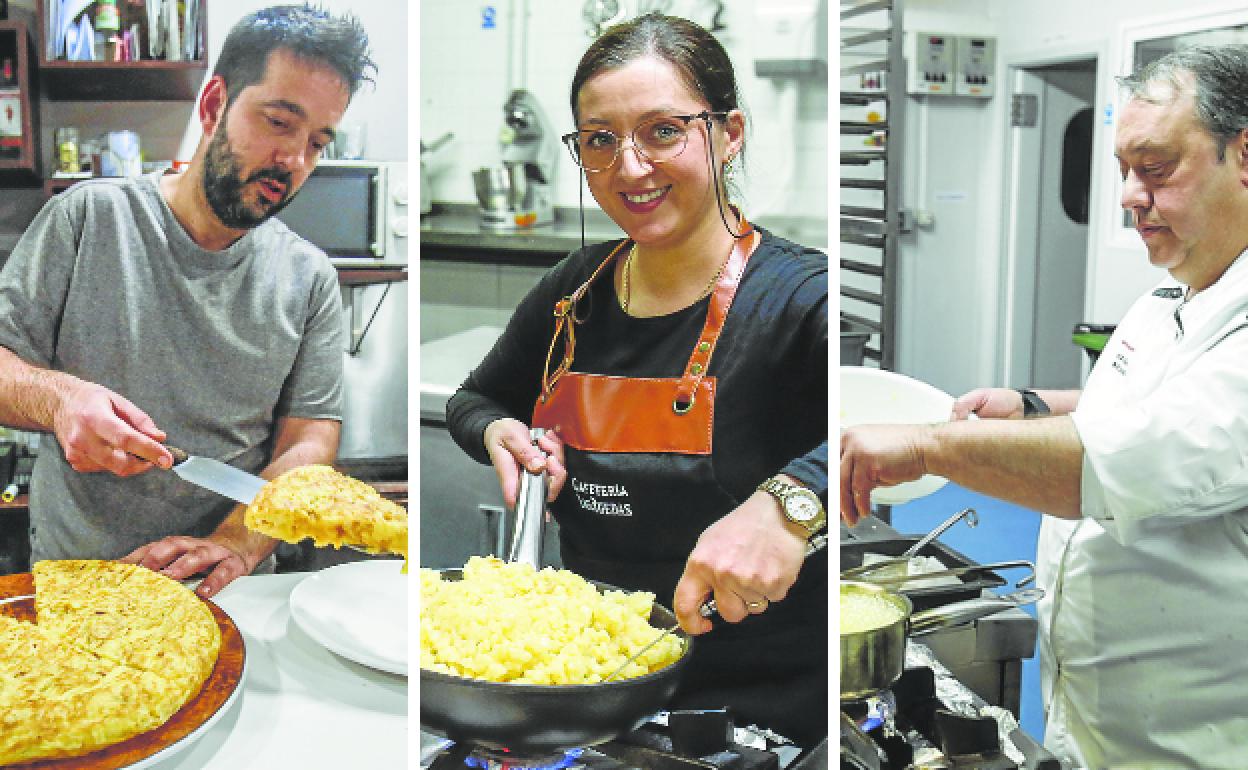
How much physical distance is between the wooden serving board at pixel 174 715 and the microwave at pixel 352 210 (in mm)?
624

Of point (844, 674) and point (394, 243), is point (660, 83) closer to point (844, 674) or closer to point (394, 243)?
point (394, 243)

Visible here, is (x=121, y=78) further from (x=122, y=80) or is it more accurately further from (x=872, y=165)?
(x=872, y=165)

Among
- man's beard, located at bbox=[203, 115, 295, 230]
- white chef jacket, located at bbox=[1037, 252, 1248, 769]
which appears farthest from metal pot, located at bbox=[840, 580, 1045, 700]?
man's beard, located at bbox=[203, 115, 295, 230]

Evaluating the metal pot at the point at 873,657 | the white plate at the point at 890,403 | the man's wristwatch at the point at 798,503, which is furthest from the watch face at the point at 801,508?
the white plate at the point at 890,403

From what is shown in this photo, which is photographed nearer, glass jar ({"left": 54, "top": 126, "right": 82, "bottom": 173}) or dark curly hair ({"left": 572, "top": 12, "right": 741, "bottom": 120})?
dark curly hair ({"left": 572, "top": 12, "right": 741, "bottom": 120})

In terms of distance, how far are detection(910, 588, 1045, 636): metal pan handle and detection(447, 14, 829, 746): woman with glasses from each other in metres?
0.24

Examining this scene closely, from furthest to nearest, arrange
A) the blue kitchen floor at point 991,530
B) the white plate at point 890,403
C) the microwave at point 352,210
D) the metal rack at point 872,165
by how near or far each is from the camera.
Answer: the blue kitchen floor at point 991,530 < the metal rack at point 872,165 < the white plate at point 890,403 < the microwave at point 352,210

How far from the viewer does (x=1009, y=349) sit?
264 centimetres

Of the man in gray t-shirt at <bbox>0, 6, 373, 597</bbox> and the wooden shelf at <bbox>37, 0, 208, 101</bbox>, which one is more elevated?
the wooden shelf at <bbox>37, 0, 208, 101</bbox>

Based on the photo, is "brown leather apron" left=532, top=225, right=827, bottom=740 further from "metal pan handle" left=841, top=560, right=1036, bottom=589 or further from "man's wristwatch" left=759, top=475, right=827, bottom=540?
"metal pan handle" left=841, top=560, right=1036, bottom=589

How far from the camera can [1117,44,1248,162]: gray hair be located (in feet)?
4.99

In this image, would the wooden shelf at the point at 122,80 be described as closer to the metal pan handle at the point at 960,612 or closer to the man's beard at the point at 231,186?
the man's beard at the point at 231,186

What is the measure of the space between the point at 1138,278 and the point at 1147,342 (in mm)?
654

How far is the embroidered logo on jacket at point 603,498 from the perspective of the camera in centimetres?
147
